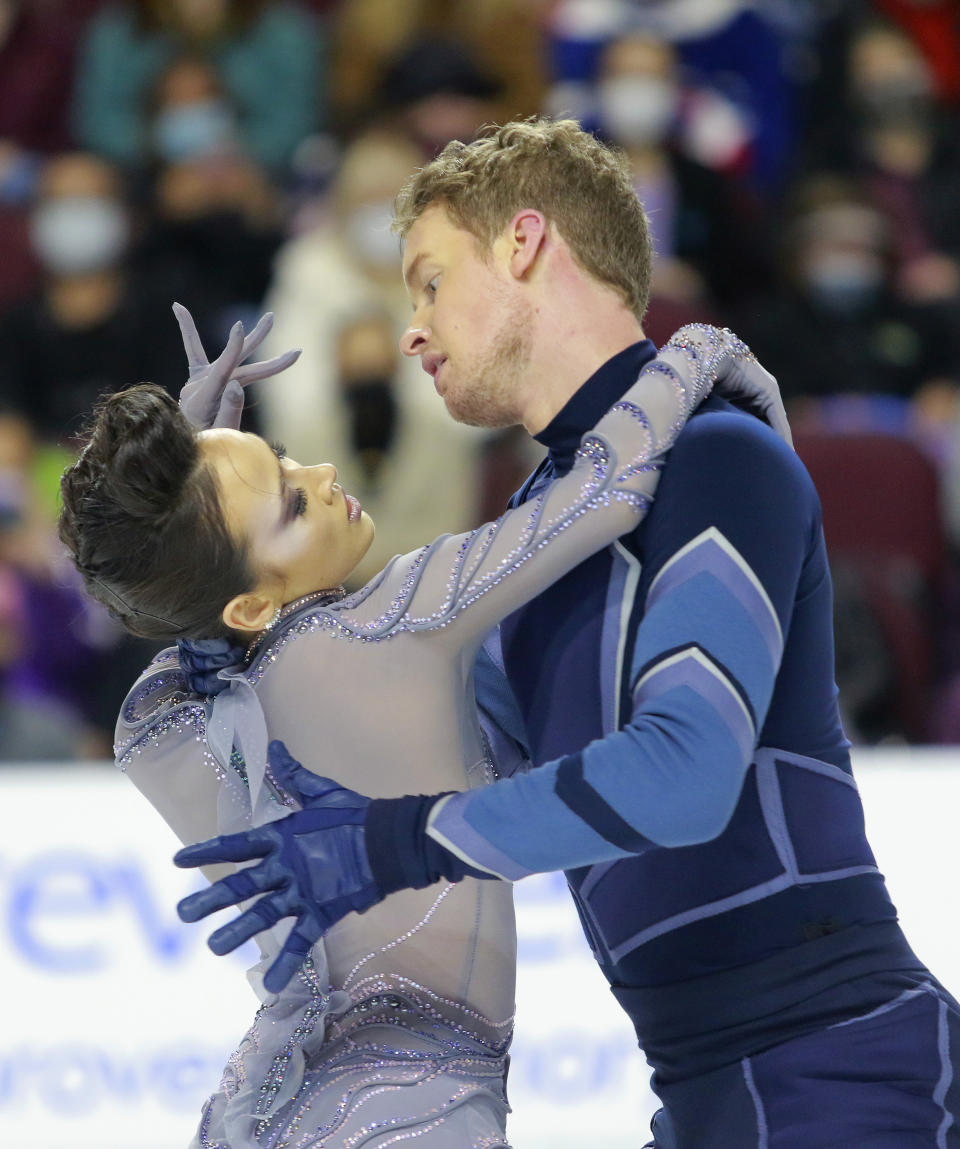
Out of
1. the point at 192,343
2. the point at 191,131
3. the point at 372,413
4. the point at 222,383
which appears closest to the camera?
the point at 222,383

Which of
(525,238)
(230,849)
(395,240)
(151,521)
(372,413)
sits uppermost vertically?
(395,240)

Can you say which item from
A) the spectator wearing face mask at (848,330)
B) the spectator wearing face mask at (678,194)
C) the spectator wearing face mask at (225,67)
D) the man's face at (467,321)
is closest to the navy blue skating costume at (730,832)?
the man's face at (467,321)

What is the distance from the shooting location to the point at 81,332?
5.30 m

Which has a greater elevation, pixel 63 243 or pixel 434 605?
pixel 63 243

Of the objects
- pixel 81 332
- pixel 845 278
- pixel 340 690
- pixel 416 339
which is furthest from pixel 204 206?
pixel 340 690

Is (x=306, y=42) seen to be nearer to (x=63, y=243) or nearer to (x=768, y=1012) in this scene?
(x=63, y=243)

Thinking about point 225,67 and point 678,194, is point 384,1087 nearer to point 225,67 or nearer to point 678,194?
point 678,194

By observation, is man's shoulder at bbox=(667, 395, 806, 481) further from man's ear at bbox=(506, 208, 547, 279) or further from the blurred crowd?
the blurred crowd

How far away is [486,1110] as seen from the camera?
1893 mm

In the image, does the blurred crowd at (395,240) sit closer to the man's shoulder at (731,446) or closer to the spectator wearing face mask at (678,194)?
the spectator wearing face mask at (678,194)

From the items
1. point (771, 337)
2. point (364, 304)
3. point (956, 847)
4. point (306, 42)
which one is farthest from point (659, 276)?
point (956, 847)

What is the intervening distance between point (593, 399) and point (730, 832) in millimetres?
527

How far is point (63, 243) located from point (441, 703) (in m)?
4.07

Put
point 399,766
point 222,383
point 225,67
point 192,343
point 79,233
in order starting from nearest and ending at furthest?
point 399,766 < point 222,383 < point 192,343 < point 79,233 < point 225,67
